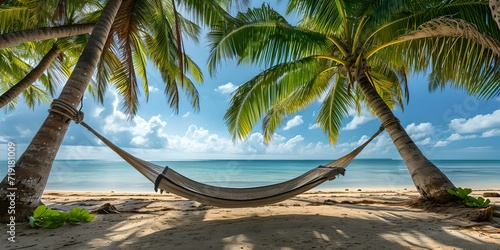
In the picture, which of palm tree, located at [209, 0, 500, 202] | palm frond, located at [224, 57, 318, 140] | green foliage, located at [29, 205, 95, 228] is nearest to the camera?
green foliage, located at [29, 205, 95, 228]

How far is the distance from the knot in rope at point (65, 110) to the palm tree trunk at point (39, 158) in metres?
0.03

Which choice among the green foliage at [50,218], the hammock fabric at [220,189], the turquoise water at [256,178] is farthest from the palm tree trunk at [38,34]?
the turquoise water at [256,178]

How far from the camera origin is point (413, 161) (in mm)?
2828

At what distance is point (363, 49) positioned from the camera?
330 cm

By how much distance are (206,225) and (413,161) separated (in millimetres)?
2189

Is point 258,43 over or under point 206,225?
over

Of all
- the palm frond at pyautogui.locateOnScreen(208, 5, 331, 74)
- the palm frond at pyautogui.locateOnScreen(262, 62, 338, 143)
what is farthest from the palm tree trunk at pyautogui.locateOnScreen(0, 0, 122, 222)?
the palm frond at pyautogui.locateOnScreen(262, 62, 338, 143)

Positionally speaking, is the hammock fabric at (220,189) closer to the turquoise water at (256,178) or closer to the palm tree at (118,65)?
the palm tree at (118,65)

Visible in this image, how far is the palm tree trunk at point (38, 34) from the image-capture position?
3051 millimetres

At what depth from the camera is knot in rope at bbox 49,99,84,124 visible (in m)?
2.11

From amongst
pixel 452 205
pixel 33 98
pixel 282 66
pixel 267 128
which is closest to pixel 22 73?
pixel 33 98

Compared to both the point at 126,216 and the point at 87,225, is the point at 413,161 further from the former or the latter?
the point at 87,225

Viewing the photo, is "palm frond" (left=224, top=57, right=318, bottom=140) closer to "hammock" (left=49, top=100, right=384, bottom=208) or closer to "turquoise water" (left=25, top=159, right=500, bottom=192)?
"hammock" (left=49, top=100, right=384, bottom=208)

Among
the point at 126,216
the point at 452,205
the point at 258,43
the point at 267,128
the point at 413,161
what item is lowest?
the point at 126,216
